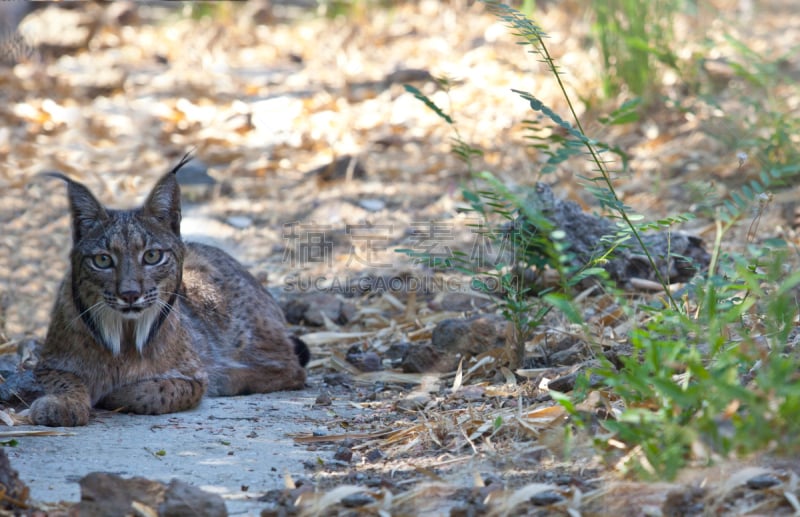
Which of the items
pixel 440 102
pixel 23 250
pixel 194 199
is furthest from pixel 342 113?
pixel 23 250

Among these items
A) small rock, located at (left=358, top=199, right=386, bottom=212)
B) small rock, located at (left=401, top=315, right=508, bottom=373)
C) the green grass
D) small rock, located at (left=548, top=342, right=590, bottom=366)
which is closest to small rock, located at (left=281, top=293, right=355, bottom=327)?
small rock, located at (left=401, top=315, right=508, bottom=373)

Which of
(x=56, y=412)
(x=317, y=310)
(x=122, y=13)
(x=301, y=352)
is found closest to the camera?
(x=56, y=412)

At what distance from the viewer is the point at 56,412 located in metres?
3.93

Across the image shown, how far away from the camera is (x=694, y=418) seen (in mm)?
2869

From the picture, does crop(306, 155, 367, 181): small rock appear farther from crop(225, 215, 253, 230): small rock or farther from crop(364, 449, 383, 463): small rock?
crop(364, 449, 383, 463): small rock

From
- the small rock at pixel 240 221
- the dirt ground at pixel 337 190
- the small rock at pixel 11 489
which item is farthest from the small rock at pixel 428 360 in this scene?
the small rock at pixel 240 221

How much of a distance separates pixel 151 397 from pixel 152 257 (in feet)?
2.07

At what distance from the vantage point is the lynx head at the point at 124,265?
4.26 metres

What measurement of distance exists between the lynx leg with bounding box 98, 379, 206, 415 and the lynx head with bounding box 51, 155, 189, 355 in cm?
20

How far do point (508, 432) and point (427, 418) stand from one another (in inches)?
19.1

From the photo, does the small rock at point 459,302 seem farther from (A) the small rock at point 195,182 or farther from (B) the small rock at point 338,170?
(A) the small rock at point 195,182

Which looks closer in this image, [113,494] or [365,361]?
[113,494]

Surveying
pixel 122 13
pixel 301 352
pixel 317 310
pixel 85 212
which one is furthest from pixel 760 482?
pixel 122 13

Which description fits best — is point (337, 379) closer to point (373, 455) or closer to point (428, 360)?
point (428, 360)
